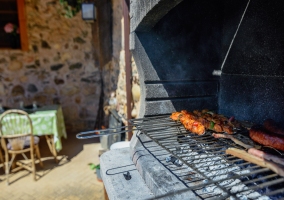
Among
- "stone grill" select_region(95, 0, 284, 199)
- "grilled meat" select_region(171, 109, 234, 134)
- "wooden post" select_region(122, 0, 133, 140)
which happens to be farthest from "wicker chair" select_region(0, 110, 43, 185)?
"grilled meat" select_region(171, 109, 234, 134)

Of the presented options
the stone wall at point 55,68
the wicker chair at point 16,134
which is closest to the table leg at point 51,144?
the wicker chair at point 16,134

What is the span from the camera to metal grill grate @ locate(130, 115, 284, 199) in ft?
4.63

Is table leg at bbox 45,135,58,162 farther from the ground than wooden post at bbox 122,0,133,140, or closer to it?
closer to it

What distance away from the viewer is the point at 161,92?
2.33m

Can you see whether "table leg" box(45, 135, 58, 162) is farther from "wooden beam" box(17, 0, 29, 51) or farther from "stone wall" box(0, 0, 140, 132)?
"wooden beam" box(17, 0, 29, 51)

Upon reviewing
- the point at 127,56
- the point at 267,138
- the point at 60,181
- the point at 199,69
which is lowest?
the point at 60,181

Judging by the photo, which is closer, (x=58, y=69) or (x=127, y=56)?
(x=127, y=56)

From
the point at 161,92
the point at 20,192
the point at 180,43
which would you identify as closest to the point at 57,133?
the point at 20,192

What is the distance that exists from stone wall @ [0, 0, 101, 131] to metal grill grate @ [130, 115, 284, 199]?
14.8 feet

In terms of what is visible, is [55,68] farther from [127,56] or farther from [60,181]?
[60,181]

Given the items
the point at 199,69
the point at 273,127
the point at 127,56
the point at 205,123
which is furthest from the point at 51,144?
the point at 273,127

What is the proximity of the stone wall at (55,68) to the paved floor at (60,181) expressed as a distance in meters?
1.62

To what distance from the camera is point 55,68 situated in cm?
621

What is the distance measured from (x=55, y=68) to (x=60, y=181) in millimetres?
3367
